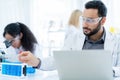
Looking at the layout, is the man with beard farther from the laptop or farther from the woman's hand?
the laptop

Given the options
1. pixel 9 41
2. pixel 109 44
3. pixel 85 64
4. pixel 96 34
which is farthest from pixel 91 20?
pixel 9 41

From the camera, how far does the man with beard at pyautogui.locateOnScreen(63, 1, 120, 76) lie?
7.09ft

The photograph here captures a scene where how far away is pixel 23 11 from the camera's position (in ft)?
16.2

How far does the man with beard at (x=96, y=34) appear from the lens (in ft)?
7.09

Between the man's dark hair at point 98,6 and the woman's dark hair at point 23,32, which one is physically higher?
the man's dark hair at point 98,6

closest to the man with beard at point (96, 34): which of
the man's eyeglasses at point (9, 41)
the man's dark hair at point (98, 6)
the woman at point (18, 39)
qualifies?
the man's dark hair at point (98, 6)

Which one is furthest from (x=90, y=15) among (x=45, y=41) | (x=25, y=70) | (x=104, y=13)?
(x=45, y=41)

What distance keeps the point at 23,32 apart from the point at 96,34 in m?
0.94

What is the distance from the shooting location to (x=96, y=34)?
7.39 ft

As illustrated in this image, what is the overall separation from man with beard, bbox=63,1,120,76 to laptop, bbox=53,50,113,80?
31.6 inches

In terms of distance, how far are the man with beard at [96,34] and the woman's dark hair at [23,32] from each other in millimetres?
669

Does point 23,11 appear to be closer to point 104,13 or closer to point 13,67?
point 104,13

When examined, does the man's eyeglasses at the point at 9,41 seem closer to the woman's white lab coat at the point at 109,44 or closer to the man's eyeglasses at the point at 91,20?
the woman's white lab coat at the point at 109,44

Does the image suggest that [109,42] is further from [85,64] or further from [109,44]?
[85,64]
